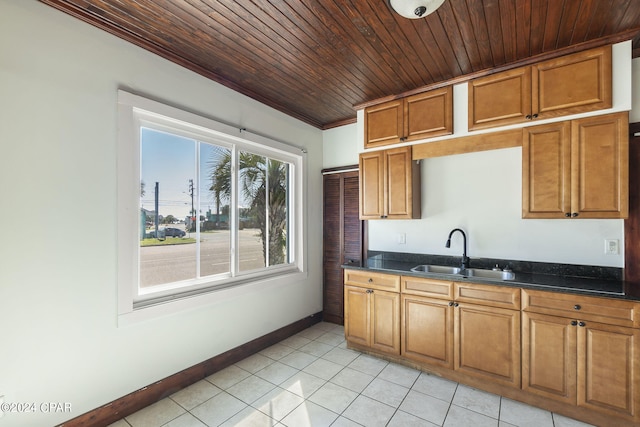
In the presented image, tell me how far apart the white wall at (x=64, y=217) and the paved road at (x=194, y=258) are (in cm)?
29

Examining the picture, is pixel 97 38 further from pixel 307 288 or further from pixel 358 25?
pixel 307 288

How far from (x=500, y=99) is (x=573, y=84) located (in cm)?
46

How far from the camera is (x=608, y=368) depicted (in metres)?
1.82

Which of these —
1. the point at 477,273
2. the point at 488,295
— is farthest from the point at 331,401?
the point at 477,273

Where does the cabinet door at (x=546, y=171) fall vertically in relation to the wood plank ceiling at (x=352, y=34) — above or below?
below

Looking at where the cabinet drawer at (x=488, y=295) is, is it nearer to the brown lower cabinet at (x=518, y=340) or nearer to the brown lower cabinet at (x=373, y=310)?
the brown lower cabinet at (x=518, y=340)

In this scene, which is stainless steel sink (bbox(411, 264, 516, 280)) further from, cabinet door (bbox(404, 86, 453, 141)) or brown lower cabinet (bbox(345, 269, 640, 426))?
cabinet door (bbox(404, 86, 453, 141))

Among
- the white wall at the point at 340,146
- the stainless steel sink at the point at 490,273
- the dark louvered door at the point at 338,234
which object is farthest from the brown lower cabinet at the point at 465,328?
the white wall at the point at 340,146

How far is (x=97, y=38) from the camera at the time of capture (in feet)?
6.17

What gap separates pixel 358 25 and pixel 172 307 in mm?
2469

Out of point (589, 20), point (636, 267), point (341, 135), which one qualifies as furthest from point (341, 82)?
point (636, 267)

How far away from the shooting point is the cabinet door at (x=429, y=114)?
8.58 ft

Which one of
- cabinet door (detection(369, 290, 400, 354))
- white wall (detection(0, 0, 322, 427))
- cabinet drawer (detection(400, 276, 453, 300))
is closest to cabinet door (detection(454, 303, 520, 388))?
cabinet drawer (detection(400, 276, 453, 300))

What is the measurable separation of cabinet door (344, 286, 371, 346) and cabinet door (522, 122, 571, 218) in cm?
160
